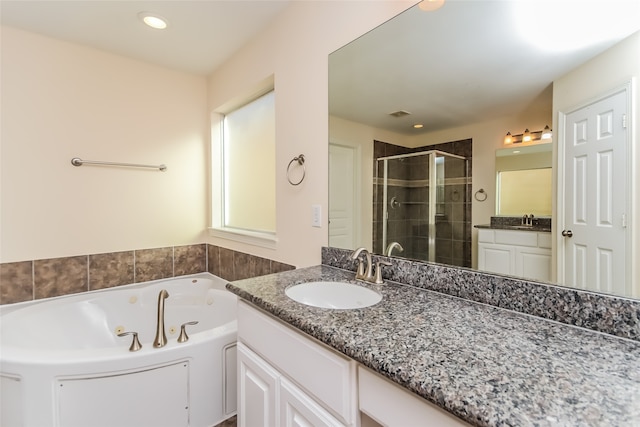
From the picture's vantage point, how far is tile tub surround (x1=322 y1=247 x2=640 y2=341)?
0.73 metres

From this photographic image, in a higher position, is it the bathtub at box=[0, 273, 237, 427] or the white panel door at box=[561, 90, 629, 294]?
the white panel door at box=[561, 90, 629, 294]

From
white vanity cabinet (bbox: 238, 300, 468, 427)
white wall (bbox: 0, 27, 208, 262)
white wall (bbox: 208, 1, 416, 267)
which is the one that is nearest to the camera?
white vanity cabinet (bbox: 238, 300, 468, 427)

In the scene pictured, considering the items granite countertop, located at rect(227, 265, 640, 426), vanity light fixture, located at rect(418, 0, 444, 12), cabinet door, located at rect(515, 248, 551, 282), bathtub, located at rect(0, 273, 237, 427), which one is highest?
vanity light fixture, located at rect(418, 0, 444, 12)

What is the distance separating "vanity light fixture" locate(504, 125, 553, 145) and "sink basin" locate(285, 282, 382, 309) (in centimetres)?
73

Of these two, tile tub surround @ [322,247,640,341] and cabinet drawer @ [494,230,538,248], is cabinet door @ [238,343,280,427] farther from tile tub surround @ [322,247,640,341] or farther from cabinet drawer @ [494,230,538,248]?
cabinet drawer @ [494,230,538,248]

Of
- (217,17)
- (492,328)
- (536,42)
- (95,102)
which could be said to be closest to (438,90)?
(536,42)

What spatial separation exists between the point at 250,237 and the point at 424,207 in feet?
4.36

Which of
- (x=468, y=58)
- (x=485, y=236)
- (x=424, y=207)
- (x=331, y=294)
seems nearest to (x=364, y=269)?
(x=331, y=294)

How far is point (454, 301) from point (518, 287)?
196 mm

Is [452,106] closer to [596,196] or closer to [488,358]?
[596,196]

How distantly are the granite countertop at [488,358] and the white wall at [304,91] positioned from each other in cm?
76

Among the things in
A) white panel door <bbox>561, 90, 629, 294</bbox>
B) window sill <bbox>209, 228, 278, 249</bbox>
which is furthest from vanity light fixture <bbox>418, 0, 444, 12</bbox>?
window sill <bbox>209, 228, 278, 249</bbox>

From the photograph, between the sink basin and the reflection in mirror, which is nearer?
the reflection in mirror

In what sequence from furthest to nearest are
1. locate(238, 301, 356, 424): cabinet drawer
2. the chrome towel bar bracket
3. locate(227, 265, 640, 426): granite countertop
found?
the chrome towel bar bracket < locate(238, 301, 356, 424): cabinet drawer < locate(227, 265, 640, 426): granite countertop
